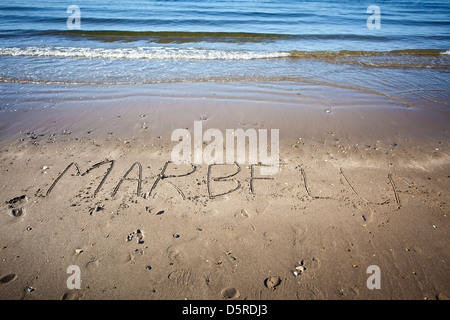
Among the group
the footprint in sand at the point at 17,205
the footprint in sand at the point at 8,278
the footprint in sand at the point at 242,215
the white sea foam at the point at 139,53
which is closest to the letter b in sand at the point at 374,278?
the footprint in sand at the point at 242,215

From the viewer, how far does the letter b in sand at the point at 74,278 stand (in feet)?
7.44

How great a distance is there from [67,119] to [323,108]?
17.8 ft

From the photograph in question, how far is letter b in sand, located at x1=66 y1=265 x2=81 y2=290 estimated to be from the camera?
2.27 meters

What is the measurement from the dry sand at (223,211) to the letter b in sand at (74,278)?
43 mm

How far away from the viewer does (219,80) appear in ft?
22.6

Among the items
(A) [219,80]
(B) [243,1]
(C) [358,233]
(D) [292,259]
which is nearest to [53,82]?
(A) [219,80]

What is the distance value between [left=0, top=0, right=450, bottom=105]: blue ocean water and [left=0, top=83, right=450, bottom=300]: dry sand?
2886mm

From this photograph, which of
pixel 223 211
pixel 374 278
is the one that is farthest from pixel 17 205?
pixel 374 278

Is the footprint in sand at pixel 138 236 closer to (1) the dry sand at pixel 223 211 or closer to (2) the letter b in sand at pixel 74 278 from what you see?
(1) the dry sand at pixel 223 211

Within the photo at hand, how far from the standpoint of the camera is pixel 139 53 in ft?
30.8

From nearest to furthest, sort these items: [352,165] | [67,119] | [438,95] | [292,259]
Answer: [292,259], [352,165], [67,119], [438,95]

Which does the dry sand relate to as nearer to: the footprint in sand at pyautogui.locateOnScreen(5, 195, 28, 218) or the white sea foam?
the footprint in sand at pyautogui.locateOnScreen(5, 195, 28, 218)
